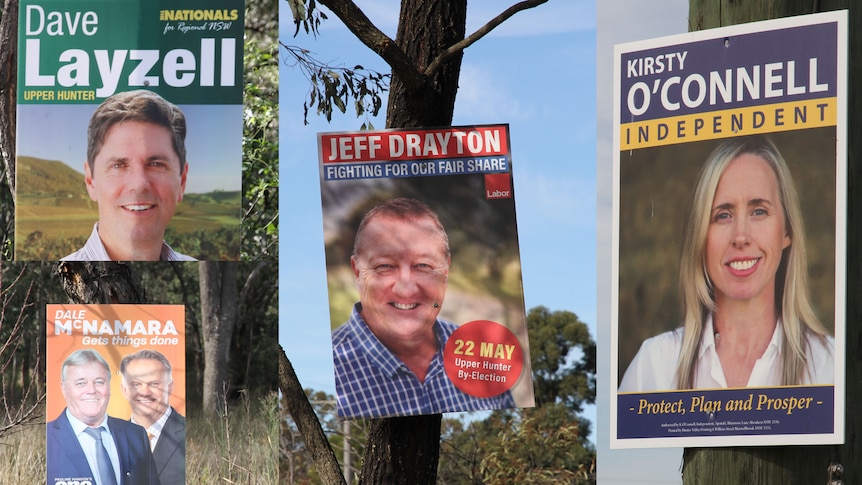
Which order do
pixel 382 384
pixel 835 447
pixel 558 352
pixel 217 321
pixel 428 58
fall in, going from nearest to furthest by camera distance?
pixel 835 447, pixel 382 384, pixel 428 58, pixel 217 321, pixel 558 352

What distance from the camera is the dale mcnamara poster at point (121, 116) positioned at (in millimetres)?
6789

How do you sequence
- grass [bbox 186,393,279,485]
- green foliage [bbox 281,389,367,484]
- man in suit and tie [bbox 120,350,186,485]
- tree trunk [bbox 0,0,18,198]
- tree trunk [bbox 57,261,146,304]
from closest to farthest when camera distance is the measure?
1. man in suit and tie [bbox 120,350,186,485]
2. tree trunk [bbox 57,261,146,304]
3. grass [bbox 186,393,279,485]
4. tree trunk [bbox 0,0,18,198]
5. green foliage [bbox 281,389,367,484]

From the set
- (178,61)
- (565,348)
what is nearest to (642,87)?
(178,61)

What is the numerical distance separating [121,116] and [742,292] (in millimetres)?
5108

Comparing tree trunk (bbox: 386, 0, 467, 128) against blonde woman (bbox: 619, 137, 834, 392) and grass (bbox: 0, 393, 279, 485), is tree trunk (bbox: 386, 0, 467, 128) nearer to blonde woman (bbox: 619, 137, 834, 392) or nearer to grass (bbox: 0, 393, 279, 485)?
blonde woman (bbox: 619, 137, 834, 392)

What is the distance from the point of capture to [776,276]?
274 centimetres

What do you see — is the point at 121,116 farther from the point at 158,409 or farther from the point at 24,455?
the point at 24,455

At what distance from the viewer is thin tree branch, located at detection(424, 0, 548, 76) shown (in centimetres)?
427

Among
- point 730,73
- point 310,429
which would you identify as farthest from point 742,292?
point 310,429

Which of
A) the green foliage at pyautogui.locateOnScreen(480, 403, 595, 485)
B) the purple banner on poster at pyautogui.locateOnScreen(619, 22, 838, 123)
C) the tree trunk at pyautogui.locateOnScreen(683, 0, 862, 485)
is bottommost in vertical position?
the green foliage at pyautogui.locateOnScreen(480, 403, 595, 485)

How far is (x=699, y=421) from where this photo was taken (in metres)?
2.76

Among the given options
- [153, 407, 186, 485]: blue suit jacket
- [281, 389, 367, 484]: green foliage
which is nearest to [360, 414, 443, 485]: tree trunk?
[153, 407, 186, 485]: blue suit jacket

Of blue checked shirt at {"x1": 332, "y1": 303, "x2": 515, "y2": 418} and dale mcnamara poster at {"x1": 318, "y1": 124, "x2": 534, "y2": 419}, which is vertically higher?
dale mcnamara poster at {"x1": 318, "y1": 124, "x2": 534, "y2": 419}

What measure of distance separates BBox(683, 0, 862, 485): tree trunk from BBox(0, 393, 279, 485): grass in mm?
4863
